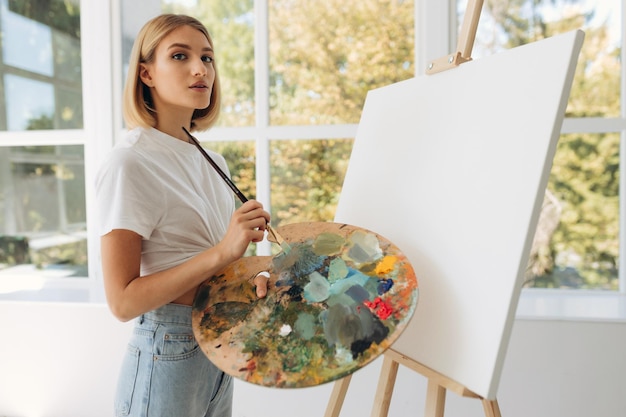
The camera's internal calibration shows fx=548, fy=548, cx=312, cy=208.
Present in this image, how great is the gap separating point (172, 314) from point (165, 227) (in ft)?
0.60

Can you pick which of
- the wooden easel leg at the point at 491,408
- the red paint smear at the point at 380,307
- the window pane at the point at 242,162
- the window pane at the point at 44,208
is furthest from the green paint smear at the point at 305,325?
the window pane at the point at 44,208

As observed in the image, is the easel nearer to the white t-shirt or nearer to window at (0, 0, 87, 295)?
the white t-shirt

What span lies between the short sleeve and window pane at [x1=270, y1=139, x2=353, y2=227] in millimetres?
1205

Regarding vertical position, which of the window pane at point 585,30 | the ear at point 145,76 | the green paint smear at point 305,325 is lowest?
the green paint smear at point 305,325

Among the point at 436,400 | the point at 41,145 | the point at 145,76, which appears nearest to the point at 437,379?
the point at 436,400

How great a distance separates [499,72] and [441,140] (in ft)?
0.59

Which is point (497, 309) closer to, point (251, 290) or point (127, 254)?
point (251, 290)

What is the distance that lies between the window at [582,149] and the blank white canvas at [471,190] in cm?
105

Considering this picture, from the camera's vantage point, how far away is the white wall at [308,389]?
1840 millimetres

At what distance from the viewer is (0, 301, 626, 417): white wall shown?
6.04ft

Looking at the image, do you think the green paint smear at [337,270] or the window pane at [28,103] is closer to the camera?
the green paint smear at [337,270]

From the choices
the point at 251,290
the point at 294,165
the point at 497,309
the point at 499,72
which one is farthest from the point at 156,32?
the point at 294,165

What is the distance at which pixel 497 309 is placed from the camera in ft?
3.05

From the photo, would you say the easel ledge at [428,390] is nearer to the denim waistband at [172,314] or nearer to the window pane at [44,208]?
the denim waistband at [172,314]
